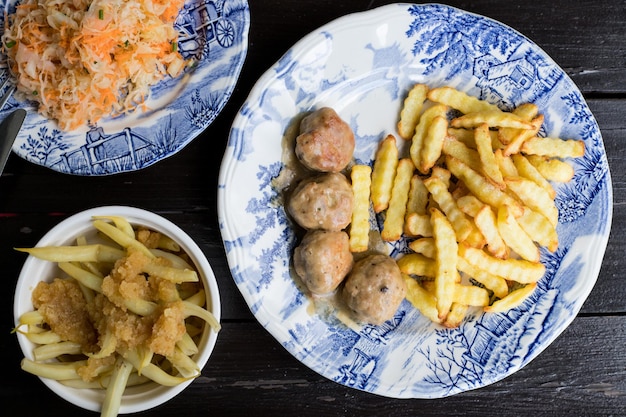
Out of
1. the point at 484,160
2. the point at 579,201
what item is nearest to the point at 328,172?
the point at 484,160

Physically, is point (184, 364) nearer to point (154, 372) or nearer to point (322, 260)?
point (154, 372)

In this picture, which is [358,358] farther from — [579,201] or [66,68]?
[66,68]

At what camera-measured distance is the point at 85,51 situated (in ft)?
6.41

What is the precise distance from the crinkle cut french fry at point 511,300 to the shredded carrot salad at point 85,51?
1.50 meters

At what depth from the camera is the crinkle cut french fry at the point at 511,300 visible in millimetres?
2096

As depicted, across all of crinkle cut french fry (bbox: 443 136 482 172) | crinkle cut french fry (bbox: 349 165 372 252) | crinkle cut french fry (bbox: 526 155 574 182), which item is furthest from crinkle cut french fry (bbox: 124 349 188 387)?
crinkle cut french fry (bbox: 526 155 574 182)

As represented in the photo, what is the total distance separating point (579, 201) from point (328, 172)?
3.21 ft

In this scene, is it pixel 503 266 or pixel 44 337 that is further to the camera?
pixel 503 266

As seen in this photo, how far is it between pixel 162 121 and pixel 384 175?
827 mm

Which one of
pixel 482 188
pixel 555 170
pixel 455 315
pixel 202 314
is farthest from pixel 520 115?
pixel 202 314

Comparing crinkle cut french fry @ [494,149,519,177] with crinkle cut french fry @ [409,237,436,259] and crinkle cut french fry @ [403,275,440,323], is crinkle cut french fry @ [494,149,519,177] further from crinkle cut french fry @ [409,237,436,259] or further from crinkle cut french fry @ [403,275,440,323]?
crinkle cut french fry @ [403,275,440,323]

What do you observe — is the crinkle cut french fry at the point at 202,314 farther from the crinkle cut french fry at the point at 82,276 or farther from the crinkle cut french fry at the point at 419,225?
the crinkle cut french fry at the point at 419,225

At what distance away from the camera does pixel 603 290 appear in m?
2.37

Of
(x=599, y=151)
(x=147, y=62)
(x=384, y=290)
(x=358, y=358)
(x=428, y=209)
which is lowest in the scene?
(x=358, y=358)
